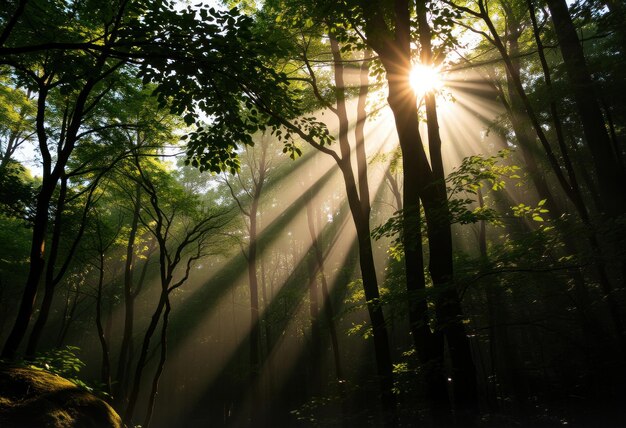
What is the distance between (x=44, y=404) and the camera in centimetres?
366

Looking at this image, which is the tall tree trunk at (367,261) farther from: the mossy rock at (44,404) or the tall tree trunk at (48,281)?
the tall tree trunk at (48,281)

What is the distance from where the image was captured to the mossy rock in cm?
340

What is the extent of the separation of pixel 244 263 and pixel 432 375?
27539 mm

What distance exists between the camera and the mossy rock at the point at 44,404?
3396 mm

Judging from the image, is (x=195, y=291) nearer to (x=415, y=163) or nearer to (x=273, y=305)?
(x=273, y=305)

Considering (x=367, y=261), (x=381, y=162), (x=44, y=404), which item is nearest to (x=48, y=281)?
(x=44, y=404)

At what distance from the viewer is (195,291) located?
32.6 m

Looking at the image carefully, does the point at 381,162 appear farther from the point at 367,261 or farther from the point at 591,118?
the point at 591,118

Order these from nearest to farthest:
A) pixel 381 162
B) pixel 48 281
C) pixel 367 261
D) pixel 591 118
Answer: pixel 591 118, pixel 367 261, pixel 48 281, pixel 381 162

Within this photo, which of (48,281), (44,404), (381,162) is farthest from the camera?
(381,162)

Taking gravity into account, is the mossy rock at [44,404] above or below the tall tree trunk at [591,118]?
below

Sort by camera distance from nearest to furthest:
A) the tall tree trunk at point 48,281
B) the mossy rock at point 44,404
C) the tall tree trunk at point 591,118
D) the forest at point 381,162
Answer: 1. the mossy rock at point 44,404
2. the forest at point 381,162
3. the tall tree trunk at point 591,118
4. the tall tree trunk at point 48,281

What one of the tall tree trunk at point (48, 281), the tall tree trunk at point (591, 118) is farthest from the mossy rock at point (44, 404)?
the tall tree trunk at point (591, 118)

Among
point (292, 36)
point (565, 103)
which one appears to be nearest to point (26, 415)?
point (292, 36)
